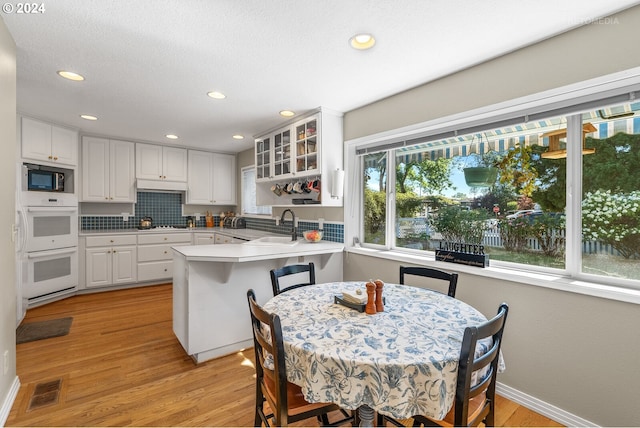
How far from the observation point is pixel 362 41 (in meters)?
1.88

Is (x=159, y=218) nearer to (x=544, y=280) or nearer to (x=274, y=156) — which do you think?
(x=274, y=156)

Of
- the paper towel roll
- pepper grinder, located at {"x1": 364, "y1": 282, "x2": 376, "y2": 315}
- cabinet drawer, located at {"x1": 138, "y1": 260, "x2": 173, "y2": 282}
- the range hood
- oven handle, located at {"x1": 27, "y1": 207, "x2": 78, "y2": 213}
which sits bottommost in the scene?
cabinet drawer, located at {"x1": 138, "y1": 260, "x2": 173, "y2": 282}

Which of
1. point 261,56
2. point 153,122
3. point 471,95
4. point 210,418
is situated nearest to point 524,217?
point 471,95

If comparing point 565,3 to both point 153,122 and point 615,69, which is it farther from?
point 153,122

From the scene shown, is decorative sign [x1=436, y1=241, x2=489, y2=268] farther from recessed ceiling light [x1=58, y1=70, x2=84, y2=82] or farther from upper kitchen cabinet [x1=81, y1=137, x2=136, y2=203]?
upper kitchen cabinet [x1=81, y1=137, x2=136, y2=203]

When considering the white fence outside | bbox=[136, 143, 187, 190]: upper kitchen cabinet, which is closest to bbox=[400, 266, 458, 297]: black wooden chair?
the white fence outside

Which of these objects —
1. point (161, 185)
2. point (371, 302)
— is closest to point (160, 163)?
point (161, 185)

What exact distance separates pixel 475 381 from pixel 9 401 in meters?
2.66

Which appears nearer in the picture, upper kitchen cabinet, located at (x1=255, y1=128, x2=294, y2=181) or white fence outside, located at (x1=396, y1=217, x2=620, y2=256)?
white fence outside, located at (x1=396, y1=217, x2=620, y2=256)

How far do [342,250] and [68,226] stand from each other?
3634 mm

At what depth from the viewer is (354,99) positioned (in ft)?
9.41

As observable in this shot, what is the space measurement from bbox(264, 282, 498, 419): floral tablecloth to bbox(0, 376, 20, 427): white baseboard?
1786 millimetres

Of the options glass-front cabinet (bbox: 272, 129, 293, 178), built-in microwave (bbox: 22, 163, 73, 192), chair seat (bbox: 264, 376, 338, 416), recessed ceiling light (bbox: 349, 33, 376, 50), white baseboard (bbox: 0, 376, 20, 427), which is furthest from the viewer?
glass-front cabinet (bbox: 272, 129, 293, 178)

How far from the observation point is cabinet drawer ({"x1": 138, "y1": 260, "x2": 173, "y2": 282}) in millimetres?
4645
